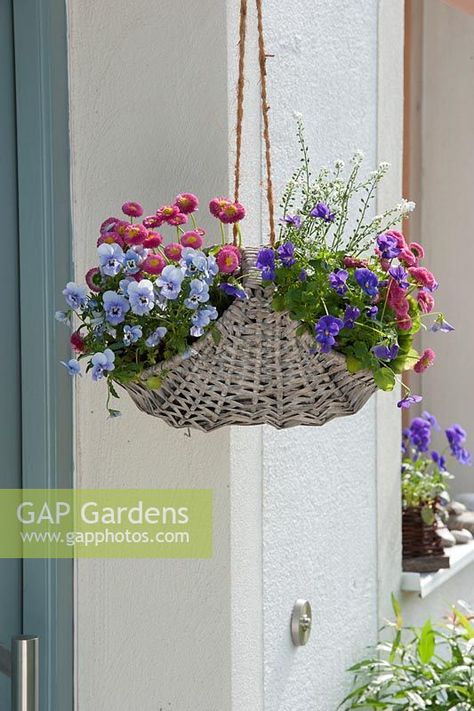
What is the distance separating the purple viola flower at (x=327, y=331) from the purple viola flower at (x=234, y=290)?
12cm

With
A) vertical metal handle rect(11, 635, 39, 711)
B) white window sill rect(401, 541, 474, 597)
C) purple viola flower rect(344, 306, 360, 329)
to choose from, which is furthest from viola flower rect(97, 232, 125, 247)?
white window sill rect(401, 541, 474, 597)

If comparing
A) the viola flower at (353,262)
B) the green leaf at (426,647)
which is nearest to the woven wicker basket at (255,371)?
the viola flower at (353,262)

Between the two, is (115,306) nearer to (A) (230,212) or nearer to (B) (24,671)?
(A) (230,212)

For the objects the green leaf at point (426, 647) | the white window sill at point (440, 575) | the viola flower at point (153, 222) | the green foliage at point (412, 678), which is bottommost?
the green foliage at point (412, 678)

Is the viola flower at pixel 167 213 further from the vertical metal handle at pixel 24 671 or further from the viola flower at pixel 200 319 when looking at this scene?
the vertical metal handle at pixel 24 671

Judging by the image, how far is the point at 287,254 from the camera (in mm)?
1663

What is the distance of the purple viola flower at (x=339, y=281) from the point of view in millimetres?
1657

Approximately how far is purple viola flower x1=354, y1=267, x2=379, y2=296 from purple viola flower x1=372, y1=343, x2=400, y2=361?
0.08m

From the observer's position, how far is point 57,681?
2.00m

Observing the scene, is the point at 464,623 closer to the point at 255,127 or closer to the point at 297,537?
the point at 297,537

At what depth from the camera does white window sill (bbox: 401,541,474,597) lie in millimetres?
3346

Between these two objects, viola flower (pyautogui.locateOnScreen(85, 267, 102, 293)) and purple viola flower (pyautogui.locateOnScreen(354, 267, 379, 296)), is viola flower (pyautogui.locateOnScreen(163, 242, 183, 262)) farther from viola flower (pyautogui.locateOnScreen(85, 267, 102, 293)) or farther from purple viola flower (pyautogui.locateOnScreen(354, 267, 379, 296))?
purple viola flower (pyautogui.locateOnScreen(354, 267, 379, 296))

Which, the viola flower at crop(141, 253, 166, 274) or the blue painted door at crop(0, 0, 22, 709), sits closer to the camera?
the viola flower at crop(141, 253, 166, 274)

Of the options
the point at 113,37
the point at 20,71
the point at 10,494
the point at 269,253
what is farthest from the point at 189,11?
the point at 10,494
